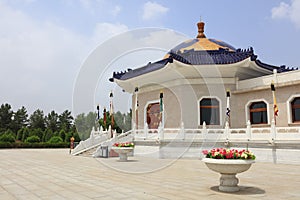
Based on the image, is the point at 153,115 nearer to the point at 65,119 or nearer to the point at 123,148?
the point at 123,148

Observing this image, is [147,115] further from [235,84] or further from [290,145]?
[290,145]

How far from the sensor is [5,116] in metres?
50.4

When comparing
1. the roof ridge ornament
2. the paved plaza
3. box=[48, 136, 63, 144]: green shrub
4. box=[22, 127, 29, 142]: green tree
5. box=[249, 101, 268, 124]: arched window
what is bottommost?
the paved plaza

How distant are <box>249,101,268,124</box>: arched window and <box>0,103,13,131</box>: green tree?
4488 cm

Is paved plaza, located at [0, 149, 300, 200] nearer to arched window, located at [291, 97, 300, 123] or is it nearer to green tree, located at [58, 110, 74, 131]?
arched window, located at [291, 97, 300, 123]

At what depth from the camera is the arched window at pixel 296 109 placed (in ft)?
49.1

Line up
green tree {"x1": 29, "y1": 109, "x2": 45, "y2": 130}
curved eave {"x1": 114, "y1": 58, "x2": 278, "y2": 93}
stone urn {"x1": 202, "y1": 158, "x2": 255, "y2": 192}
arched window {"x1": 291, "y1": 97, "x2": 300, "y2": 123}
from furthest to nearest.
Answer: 1. green tree {"x1": 29, "y1": 109, "x2": 45, "y2": 130}
2. curved eave {"x1": 114, "y1": 58, "x2": 278, "y2": 93}
3. arched window {"x1": 291, "y1": 97, "x2": 300, "y2": 123}
4. stone urn {"x1": 202, "y1": 158, "x2": 255, "y2": 192}

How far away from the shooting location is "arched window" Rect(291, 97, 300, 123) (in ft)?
49.1

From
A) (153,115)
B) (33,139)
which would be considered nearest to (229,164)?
(153,115)

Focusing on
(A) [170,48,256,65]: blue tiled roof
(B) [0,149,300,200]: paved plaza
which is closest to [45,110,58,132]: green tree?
Answer: (A) [170,48,256,65]: blue tiled roof

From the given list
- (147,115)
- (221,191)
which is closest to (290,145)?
(221,191)

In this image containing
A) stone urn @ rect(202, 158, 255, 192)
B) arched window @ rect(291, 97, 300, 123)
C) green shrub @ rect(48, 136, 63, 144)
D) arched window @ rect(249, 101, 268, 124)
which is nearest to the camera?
stone urn @ rect(202, 158, 255, 192)

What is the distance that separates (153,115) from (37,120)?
38.7 meters

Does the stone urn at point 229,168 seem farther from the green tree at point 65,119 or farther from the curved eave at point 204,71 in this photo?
the green tree at point 65,119
